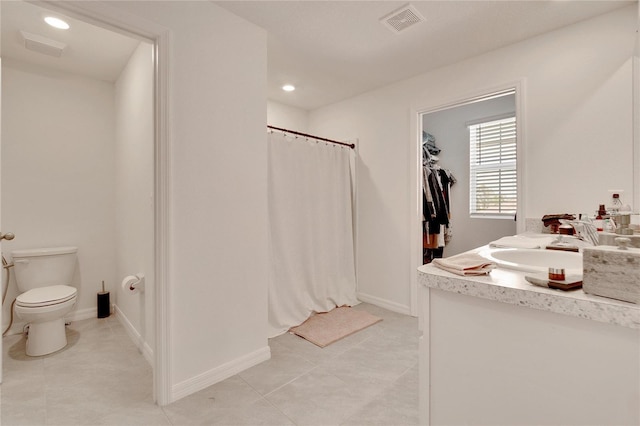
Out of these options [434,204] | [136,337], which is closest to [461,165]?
[434,204]

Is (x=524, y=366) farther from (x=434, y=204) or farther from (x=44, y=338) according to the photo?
(x=44, y=338)

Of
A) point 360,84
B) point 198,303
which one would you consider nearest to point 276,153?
point 360,84

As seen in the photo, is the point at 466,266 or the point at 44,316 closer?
the point at 466,266

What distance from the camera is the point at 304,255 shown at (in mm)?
2916

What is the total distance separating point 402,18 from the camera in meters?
1.97

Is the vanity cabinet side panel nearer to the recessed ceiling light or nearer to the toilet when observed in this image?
the toilet

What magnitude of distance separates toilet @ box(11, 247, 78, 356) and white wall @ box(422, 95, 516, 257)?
4.16 m

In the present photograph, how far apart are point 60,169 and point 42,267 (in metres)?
0.90

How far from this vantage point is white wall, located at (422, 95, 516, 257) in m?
3.73

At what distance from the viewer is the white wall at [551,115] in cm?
189

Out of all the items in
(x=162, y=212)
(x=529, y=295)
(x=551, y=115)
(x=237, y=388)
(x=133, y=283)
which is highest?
(x=551, y=115)

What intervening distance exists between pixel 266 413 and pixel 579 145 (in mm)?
2573

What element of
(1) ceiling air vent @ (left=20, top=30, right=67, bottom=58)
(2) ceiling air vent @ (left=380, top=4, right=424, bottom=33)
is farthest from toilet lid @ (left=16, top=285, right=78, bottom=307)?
(2) ceiling air vent @ (left=380, top=4, right=424, bottom=33)

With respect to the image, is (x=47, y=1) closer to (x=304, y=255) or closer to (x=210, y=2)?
(x=210, y=2)
